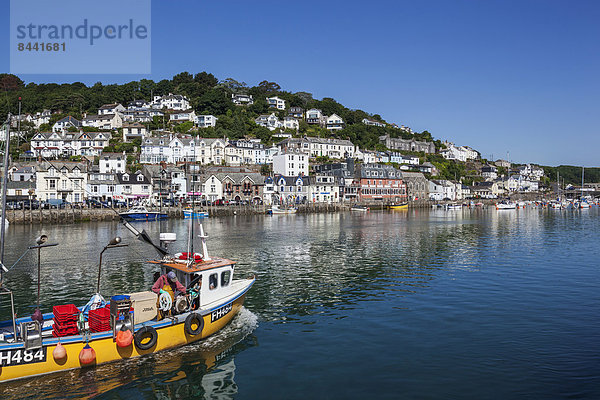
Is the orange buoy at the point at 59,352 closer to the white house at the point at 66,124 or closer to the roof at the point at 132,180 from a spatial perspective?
the roof at the point at 132,180

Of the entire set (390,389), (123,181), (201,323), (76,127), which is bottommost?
(390,389)

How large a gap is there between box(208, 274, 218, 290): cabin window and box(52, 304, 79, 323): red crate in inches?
214

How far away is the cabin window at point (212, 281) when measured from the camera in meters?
18.8

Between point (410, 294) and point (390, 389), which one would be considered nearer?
point (390, 389)

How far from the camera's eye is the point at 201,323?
17328 millimetres

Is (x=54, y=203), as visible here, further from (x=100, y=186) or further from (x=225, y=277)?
(x=225, y=277)

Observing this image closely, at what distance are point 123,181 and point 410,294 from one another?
87.5m

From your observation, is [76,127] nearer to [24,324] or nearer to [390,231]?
[390,231]

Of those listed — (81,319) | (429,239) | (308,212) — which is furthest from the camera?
(308,212)

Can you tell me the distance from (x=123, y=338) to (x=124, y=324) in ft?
1.64

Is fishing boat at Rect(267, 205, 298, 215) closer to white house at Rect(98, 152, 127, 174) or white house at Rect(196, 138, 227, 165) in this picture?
white house at Rect(196, 138, 227, 165)

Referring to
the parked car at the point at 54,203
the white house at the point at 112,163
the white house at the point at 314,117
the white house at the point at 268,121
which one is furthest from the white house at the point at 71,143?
the white house at the point at 314,117

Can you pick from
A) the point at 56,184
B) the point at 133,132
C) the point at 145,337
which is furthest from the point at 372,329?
the point at 133,132

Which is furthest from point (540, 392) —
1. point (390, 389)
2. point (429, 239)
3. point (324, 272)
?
point (429, 239)
